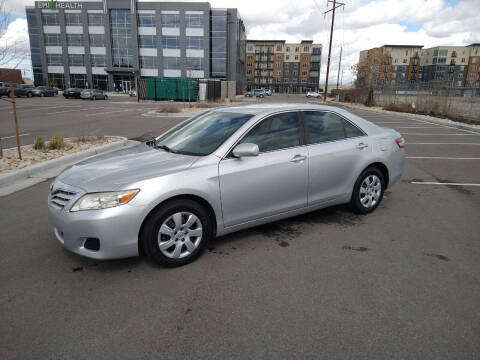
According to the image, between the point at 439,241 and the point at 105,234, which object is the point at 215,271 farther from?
the point at 439,241

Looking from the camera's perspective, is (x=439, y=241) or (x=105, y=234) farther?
(x=439, y=241)

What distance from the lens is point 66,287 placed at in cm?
330

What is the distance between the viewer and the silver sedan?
3.34 metres

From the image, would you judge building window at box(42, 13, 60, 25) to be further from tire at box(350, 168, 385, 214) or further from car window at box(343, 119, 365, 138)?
tire at box(350, 168, 385, 214)

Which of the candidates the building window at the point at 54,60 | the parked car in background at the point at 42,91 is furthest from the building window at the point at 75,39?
the parked car in background at the point at 42,91

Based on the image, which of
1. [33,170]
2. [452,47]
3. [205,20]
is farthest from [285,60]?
[33,170]

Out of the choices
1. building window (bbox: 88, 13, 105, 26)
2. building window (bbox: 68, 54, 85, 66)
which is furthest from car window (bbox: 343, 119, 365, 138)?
building window (bbox: 68, 54, 85, 66)

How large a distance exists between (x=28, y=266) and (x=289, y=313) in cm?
268

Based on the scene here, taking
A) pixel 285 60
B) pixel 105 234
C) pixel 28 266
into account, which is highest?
pixel 285 60

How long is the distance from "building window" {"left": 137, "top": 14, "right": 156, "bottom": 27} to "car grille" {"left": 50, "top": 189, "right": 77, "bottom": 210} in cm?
6765

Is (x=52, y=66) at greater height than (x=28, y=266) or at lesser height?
greater

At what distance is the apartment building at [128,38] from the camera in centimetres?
6353

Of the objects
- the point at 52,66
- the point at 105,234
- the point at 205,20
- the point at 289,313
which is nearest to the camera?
the point at 289,313

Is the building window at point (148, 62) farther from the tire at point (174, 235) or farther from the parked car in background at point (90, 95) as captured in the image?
the tire at point (174, 235)
